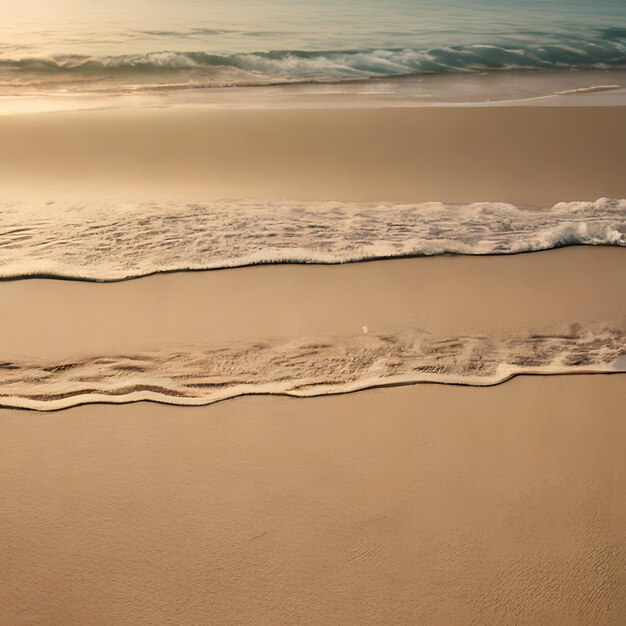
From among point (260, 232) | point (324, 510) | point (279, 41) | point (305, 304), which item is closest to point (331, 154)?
point (260, 232)

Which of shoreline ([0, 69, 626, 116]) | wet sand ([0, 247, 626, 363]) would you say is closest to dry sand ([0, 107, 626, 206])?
shoreline ([0, 69, 626, 116])

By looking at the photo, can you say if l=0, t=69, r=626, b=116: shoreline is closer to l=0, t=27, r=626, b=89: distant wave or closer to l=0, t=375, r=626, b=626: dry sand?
l=0, t=27, r=626, b=89: distant wave

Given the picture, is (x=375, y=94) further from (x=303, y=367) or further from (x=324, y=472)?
(x=324, y=472)

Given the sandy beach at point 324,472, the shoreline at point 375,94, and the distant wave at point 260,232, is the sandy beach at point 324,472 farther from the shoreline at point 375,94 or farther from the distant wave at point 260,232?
the shoreline at point 375,94

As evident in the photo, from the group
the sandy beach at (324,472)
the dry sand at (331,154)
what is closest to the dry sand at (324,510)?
the sandy beach at (324,472)

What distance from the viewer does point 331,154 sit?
20.0ft

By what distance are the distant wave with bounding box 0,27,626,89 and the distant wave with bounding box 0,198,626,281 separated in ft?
21.8

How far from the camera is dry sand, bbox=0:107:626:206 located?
17.5 feet

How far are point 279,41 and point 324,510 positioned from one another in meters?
12.8

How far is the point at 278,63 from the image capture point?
1211cm

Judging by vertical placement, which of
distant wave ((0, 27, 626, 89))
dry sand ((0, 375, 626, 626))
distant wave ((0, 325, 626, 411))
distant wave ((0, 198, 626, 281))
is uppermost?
distant wave ((0, 27, 626, 89))

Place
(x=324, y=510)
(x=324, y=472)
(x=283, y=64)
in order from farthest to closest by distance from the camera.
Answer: (x=283, y=64)
(x=324, y=472)
(x=324, y=510)

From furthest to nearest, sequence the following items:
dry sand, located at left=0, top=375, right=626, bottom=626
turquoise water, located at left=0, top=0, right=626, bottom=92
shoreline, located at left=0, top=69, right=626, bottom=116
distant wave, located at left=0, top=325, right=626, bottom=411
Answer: turquoise water, located at left=0, top=0, right=626, bottom=92 → shoreline, located at left=0, top=69, right=626, bottom=116 → distant wave, located at left=0, top=325, right=626, bottom=411 → dry sand, located at left=0, top=375, right=626, bottom=626

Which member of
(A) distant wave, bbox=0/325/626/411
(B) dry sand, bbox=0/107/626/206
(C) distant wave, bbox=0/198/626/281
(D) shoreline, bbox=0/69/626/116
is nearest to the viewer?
(A) distant wave, bbox=0/325/626/411
